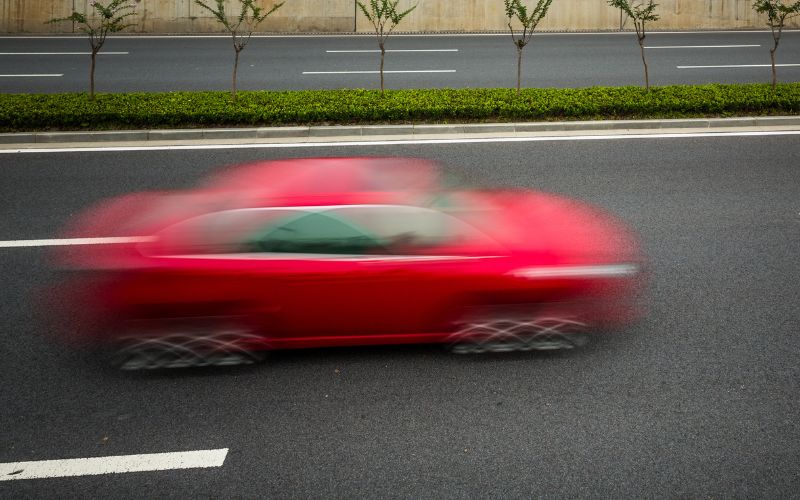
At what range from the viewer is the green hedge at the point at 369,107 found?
11375 mm

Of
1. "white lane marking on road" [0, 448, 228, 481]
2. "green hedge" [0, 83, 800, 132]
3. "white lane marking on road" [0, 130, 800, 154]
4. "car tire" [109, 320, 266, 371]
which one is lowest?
"white lane marking on road" [0, 448, 228, 481]

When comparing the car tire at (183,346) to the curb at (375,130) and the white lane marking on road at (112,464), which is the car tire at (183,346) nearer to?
the white lane marking on road at (112,464)

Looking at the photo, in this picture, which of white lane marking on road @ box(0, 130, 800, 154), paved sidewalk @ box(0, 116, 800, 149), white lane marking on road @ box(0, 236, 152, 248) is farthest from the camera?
paved sidewalk @ box(0, 116, 800, 149)

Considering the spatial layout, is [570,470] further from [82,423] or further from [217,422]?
[82,423]

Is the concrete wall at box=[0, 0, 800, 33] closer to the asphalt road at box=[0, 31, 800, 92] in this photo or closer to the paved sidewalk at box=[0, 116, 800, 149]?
the asphalt road at box=[0, 31, 800, 92]

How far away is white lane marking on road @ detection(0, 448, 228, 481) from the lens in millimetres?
4504

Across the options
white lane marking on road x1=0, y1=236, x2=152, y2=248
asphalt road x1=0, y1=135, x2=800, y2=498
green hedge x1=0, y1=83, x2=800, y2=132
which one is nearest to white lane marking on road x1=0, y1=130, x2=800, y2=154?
green hedge x1=0, y1=83, x2=800, y2=132

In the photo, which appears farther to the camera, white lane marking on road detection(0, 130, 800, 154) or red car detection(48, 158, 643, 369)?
white lane marking on road detection(0, 130, 800, 154)

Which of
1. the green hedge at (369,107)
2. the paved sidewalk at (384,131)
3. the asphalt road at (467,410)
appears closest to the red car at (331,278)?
the asphalt road at (467,410)

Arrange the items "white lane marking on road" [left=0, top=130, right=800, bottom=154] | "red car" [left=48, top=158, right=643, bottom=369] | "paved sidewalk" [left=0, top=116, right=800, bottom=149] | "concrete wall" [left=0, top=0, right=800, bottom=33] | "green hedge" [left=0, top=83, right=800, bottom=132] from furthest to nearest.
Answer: "concrete wall" [left=0, top=0, right=800, bottom=33], "green hedge" [left=0, top=83, right=800, bottom=132], "paved sidewalk" [left=0, top=116, right=800, bottom=149], "white lane marking on road" [left=0, top=130, right=800, bottom=154], "red car" [left=48, top=158, right=643, bottom=369]

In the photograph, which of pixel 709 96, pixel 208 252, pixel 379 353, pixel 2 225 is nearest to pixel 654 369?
pixel 379 353

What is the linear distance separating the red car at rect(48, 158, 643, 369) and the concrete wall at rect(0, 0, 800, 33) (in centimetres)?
1607

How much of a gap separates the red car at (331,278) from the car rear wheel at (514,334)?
0.01 m

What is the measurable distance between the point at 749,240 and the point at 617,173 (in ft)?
7.78
